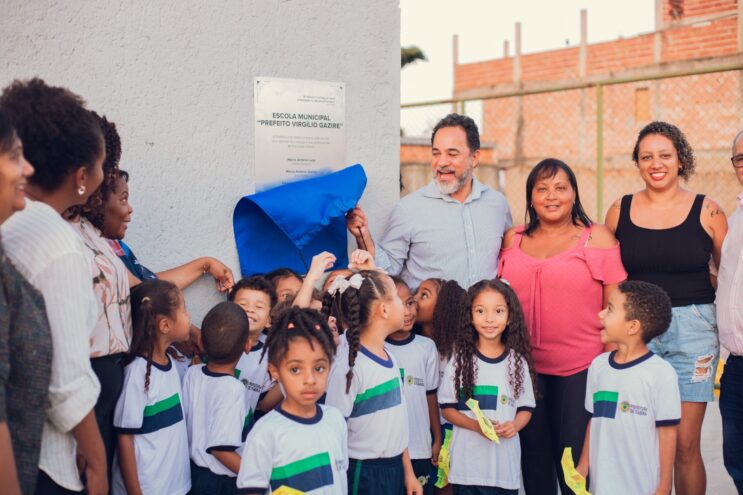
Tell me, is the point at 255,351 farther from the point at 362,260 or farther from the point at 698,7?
the point at 698,7

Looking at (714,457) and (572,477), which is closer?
(572,477)

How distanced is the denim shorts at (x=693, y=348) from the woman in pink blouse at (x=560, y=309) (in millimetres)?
424

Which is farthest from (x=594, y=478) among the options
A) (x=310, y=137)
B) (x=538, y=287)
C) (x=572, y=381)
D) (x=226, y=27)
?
(x=226, y=27)

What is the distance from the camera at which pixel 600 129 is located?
8391 millimetres

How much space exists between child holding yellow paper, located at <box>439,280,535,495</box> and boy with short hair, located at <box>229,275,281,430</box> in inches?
34.8

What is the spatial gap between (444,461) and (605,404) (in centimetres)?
84

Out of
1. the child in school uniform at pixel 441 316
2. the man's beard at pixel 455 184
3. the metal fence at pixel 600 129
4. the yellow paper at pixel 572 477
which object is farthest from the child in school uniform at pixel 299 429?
the metal fence at pixel 600 129

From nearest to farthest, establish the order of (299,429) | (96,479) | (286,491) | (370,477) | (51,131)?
(51,131) → (96,479) → (286,491) → (299,429) → (370,477)

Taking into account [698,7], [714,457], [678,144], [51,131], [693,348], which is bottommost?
[714,457]

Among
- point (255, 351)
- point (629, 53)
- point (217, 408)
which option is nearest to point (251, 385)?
point (255, 351)

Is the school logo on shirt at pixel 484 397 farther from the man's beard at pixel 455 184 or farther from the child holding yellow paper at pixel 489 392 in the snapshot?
the man's beard at pixel 455 184

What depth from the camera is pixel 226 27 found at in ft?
13.7

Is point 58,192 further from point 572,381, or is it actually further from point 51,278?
point 572,381

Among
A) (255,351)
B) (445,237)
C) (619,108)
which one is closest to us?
(255,351)
